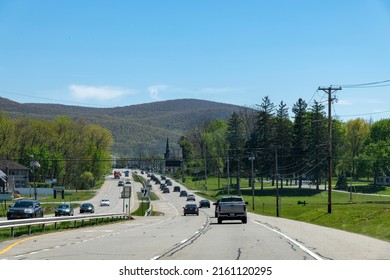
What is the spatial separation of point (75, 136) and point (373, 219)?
2828 inches

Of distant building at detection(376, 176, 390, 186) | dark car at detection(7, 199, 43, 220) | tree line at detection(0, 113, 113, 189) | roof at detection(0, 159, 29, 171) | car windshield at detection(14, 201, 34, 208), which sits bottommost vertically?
dark car at detection(7, 199, 43, 220)

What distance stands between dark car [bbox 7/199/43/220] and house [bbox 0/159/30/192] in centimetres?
6109

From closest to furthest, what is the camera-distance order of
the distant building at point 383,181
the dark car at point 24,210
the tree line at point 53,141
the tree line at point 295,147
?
1. the dark car at point 24,210
2. the tree line at point 53,141
3. the tree line at point 295,147
4. the distant building at point 383,181

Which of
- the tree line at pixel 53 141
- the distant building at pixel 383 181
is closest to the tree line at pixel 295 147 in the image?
the distant building at pixel 383 181

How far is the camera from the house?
371ft

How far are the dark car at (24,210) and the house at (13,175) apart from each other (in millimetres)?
61088

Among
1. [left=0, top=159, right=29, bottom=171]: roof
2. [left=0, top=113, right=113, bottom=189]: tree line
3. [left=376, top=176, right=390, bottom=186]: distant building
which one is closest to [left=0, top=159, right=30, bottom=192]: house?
[left=0, top=159, right=29, bottom=171]: roof

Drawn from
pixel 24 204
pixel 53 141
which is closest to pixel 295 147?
pixel 53 141

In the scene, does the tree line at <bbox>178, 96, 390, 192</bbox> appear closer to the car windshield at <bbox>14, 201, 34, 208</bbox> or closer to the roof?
the roof

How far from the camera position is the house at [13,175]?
113069 mm

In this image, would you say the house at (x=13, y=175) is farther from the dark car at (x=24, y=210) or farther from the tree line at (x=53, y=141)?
the dark car at (x=24, y=210)

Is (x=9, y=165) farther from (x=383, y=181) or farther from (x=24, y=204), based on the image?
(x=383, y=181)

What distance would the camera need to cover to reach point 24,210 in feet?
155

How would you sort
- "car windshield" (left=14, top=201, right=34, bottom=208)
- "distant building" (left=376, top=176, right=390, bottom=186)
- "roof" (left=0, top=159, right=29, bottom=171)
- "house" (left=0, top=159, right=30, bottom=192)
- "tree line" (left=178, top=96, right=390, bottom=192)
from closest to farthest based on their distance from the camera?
1. "car windshield" (left=14, top=201, right=34, bottom=208)
2. "roof" (left=0, top=159, right=29, bottom=171)
3. "house" (left=0, top=159, right=30, bottom=192)
4. "tree line" (left=178, top=96, right=390, bottom=192)
5. "distant building" (left=376, top=176, right=390, bottom=186)
